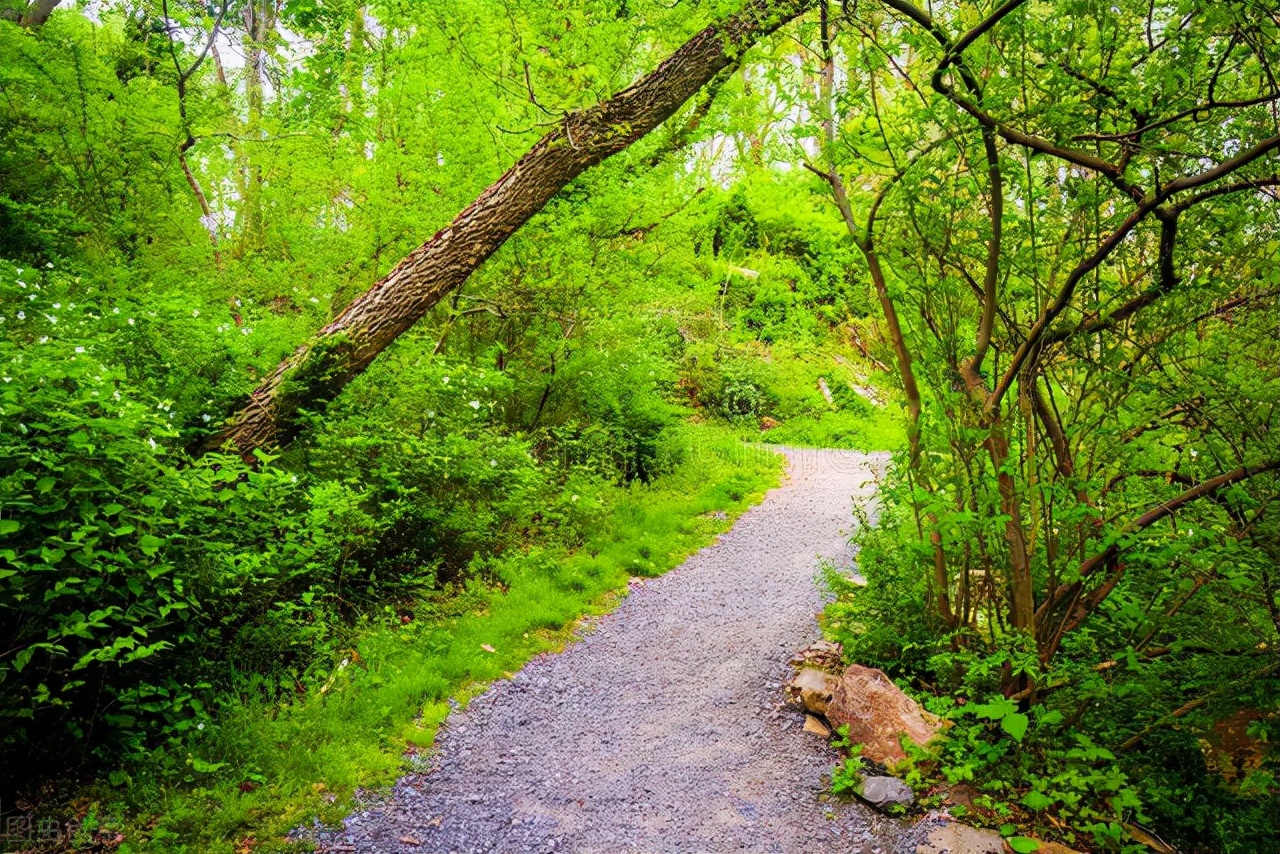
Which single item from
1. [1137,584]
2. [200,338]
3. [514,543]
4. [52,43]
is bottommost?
[514,543]

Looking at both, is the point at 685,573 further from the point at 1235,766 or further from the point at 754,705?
the point at 1235,766

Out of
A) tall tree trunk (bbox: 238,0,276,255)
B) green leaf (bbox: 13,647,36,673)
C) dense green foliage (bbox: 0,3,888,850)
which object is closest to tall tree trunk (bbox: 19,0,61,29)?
dense green foliage (bbox: 0,3,888,850)

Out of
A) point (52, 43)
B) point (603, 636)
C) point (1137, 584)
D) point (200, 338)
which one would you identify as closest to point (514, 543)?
point (603, 636)

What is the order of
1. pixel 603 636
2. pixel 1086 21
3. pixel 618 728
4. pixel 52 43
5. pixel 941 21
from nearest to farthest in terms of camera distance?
pixel 1086 21, pixel 941 21, pixel 618 728, pixel 603 636, pixel 52 43

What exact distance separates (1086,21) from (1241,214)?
1070 millimetres

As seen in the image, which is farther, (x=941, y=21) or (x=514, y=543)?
(x=514, y=543)

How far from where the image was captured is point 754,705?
494 cm

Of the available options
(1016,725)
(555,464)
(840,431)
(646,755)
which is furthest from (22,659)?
(840,431)

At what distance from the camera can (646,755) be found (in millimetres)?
4348

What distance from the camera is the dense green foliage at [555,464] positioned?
10.1 ft

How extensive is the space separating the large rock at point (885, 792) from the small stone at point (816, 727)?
0.62 metres

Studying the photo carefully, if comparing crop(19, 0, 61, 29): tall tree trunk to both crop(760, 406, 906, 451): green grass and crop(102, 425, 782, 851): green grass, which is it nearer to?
crop(102, 425, 782, 851): green grass


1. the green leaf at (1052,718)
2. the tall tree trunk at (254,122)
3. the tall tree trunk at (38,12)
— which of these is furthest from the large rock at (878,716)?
the tall tree trunk at (38,12)

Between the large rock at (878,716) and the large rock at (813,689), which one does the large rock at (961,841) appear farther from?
the large rock at (813,689)
